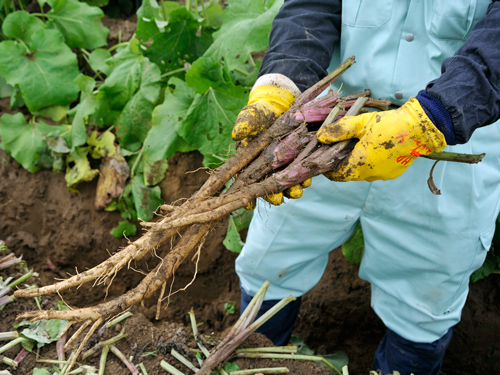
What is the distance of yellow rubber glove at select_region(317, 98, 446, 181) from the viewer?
50.3 inches

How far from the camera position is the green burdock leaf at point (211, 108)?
2.19 m

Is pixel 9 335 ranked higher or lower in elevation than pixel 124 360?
higher

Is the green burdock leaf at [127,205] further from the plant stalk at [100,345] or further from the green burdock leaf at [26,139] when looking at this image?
the plant stalk at [100,345]

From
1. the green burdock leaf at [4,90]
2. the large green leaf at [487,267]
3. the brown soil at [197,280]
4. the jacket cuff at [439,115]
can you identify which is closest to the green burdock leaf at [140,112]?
the brown soil at [197,280]

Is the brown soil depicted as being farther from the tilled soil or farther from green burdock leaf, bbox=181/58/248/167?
green burdock leaf, bbox=181/58/248/167

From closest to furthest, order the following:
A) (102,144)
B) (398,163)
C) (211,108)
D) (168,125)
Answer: (398,163) < (211,108) < (168,125) < (102,144)

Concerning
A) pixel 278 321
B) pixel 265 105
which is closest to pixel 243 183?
pixel 265 105

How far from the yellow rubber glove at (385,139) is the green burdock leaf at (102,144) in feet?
6.40

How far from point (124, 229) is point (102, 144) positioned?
2.24 ft

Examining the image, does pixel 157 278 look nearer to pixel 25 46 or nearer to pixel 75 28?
pixel 25 46

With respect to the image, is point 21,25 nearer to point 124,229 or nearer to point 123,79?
point 123,79

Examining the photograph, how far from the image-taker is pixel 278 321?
2062mm

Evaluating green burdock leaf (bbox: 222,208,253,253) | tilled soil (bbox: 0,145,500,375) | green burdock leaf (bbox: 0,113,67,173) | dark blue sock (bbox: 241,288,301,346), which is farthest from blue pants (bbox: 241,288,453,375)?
green burdock leaf (bbox: 0,113,67,173)

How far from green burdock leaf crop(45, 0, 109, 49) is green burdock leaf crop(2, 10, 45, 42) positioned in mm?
103
